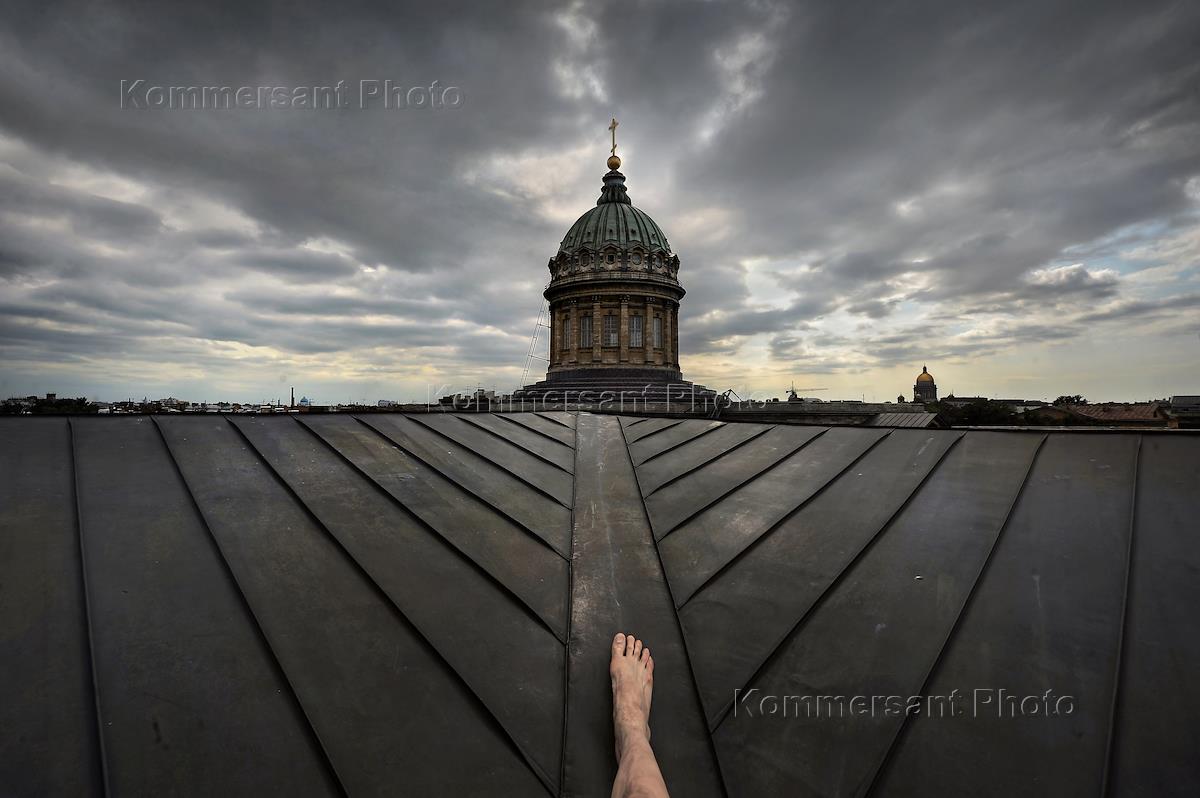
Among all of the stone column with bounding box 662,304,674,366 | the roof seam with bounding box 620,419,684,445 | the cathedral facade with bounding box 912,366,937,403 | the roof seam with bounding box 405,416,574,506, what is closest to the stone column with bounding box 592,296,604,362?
the stone column with bounding box 662,304,674,366

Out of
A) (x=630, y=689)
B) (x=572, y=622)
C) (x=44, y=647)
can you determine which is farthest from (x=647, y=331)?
(x=44, y=647)

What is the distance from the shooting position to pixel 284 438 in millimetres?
6727

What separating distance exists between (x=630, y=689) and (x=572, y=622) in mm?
828

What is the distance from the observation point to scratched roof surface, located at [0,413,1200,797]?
260cm

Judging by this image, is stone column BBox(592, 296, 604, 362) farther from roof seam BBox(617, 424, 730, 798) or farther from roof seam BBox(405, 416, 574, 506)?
roof seam BBox(617, 424, 730, 798)

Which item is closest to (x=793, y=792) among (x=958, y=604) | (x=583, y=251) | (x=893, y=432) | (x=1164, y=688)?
(x=958, y=604)

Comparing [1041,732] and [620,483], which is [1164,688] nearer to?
[1041,732]

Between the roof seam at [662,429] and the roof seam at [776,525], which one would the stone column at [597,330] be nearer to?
the roof seam at [662,429]

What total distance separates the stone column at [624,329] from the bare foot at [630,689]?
33029 mm

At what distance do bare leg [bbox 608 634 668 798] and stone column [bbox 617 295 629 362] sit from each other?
1303 inches

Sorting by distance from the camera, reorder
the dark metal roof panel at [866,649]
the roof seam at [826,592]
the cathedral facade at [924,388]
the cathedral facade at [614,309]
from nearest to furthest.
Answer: the dark metal roof panel at [866,649], the roof seam at [826,592], the cathedral facade at [614,309], the cathedral facade at [924,388]

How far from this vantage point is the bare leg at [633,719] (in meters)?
2.57

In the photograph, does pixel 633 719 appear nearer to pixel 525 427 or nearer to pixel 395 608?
pixel 395 608

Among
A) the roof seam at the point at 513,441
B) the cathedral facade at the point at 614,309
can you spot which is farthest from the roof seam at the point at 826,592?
the cathedral facade at the point at 614,309
